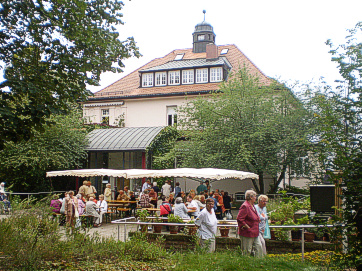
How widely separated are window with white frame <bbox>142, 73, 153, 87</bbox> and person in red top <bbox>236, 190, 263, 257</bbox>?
29768 millimetres

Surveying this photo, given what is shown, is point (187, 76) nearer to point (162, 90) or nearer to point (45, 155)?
point (162, 90)

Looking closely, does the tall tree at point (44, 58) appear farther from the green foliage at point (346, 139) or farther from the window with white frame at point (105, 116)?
the window with white frame at point (105, 116)

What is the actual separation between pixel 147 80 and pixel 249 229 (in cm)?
3044

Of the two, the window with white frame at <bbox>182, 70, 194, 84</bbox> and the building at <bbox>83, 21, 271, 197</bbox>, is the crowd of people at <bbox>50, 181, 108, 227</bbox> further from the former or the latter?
the window with white frame at <bbox>182, 70, 194, 84</bbox>

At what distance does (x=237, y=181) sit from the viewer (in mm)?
30562

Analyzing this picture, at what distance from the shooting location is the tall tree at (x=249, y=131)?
23.8 m

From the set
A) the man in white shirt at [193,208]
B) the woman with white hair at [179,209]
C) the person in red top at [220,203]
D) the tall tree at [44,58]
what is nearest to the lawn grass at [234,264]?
the tall tree at [44,58]

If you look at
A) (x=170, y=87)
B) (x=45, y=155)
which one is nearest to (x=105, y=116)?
(x=170, y=87)

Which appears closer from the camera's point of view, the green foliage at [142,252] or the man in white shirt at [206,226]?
the green foliage at [142,252]

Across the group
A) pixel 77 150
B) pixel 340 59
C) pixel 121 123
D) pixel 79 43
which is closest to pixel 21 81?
pixel 79 43

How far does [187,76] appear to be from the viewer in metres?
37.0

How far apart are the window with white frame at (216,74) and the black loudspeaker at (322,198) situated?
82.5 feet

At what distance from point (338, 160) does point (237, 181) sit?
25308 millimetres

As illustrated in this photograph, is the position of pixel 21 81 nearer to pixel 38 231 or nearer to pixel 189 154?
pixel 38 231
